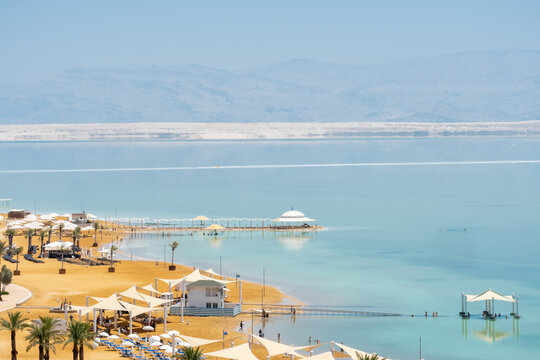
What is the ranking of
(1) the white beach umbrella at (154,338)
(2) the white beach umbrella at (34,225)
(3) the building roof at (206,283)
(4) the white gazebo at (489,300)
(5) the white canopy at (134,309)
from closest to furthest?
1. (1) the white beach umbrella at (154,338)
2. (5) the white canopy at (134,309)
3. (4) the white gazebo at (489,300)
4. (3) the building roof at (206,283)
5. (2) the white beach umbrella at (34,225)

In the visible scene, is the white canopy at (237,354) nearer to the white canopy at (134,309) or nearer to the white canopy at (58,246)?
the white canopy at (134,309)

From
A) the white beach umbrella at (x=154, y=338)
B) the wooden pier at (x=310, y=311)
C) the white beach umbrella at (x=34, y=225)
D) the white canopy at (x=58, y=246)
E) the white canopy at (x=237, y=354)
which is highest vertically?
the white beach umbrella at (x=34, y=225)

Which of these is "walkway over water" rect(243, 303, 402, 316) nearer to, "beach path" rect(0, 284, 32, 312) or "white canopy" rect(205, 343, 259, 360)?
"beach path" rect(0, 284, 32, 312)

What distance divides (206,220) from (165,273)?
108 feet

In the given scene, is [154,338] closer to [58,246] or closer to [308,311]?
[308,311]

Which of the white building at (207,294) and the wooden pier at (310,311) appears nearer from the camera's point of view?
the white building at (207,294)

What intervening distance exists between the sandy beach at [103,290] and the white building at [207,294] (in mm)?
1378

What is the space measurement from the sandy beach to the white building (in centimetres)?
138

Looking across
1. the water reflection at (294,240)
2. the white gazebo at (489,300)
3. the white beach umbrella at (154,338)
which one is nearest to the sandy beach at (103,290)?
the white beach umbrella at (154,338)

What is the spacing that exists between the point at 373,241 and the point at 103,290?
32216mm

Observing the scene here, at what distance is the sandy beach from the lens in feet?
128

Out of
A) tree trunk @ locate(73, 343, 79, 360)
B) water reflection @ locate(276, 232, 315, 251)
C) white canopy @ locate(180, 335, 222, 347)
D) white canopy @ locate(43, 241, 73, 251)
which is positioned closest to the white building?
white canopy @ locate(180, 335, 222, 347)

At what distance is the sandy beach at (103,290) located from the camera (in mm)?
39000

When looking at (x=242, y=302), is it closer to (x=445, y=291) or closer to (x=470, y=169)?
(x=445, y=291)
